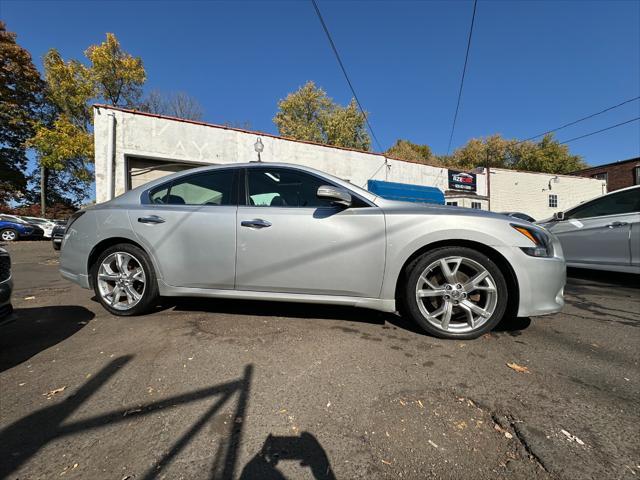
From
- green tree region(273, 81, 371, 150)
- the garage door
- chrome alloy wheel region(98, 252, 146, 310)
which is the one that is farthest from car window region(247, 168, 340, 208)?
green tree region(273, 81, 371, 150)

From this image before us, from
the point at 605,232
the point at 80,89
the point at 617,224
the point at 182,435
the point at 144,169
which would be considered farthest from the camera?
the point at 80,89

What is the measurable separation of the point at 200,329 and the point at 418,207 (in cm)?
219

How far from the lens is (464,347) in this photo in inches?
94.0

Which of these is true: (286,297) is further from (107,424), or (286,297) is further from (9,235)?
(9,235)

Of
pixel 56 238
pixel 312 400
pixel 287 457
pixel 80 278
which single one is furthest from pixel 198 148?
pixel 287 457

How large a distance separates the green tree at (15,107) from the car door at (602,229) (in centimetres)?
3203

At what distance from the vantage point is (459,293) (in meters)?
2.51

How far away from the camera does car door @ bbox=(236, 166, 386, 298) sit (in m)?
2.59

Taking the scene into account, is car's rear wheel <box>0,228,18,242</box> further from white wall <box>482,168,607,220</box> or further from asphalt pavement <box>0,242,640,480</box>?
white wall <box>482,168,607,220</box>

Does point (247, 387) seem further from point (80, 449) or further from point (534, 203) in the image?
point (534, 203)

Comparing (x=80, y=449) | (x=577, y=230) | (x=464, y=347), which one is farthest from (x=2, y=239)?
(x=577, y=230)

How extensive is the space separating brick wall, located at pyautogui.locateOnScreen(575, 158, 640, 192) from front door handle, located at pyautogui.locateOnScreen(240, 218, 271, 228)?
3730 centimetres

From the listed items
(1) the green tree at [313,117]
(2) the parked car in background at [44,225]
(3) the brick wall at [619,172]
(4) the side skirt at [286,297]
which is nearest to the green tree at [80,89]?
(2) the parked car in background at [44,225]

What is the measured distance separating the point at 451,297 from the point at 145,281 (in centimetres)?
281
